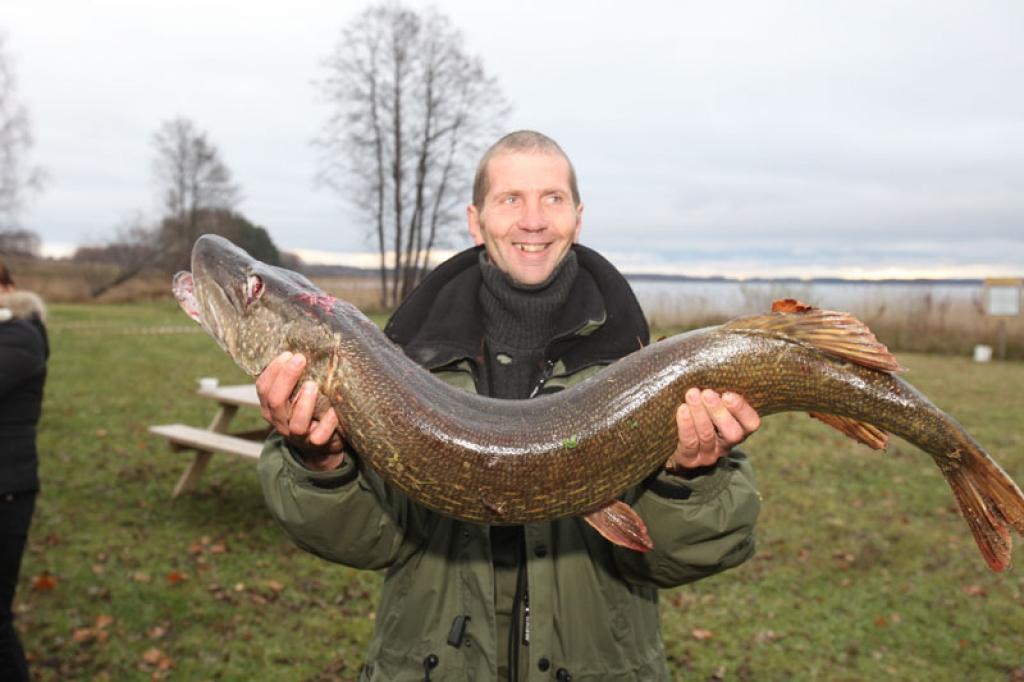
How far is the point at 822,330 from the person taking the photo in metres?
2.53

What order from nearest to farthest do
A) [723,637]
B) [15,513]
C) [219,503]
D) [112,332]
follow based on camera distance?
[15,513]
[723,637]
[219,503]
[112,332]

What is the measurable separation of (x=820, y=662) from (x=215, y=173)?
53965mm

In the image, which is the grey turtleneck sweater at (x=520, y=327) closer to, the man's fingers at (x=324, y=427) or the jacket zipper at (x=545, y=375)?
the jacket zipper at (x=545, y=375)

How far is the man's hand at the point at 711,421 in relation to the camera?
2.43 m

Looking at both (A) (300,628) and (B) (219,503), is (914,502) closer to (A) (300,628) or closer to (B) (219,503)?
(A) (300,628)

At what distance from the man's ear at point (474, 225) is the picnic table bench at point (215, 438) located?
14.4 ft

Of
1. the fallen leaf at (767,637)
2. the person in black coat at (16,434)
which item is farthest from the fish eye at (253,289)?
the fallen leaf at (767,637)

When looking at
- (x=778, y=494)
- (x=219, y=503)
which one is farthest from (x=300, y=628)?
(x=778, y=494)

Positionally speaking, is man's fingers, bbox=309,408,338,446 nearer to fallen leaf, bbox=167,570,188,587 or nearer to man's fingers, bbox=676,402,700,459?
man's fingers, bbox=676,402,700,459

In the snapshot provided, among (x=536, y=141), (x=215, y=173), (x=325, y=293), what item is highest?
(x=215, y=173)

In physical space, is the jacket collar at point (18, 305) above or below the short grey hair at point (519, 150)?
below

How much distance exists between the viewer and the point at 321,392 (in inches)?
95.5

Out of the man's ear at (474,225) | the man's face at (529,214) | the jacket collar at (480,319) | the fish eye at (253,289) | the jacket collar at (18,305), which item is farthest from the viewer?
the jacket collar at (18,305)

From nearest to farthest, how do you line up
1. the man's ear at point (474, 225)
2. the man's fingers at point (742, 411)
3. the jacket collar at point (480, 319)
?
1. the man's fingers at point (742, 411)
2. the jacket collar at point (480, 319)
3. the man's ear at point (474, 225)
